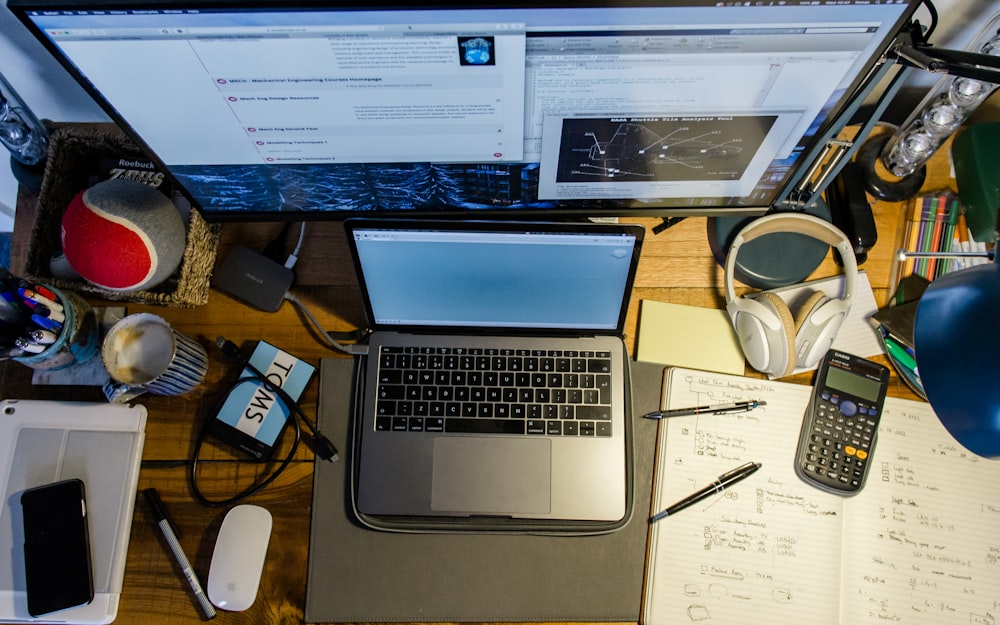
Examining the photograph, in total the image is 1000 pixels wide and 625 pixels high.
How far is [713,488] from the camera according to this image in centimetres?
82

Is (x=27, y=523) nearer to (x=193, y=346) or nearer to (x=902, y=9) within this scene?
(x=193, y=346)

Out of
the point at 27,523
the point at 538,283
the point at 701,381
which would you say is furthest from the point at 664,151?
the point at 27,523

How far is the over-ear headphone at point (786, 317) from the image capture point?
32.4 inches

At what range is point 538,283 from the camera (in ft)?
2.56

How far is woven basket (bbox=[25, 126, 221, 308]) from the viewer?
831 mm

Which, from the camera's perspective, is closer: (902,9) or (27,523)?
(902,9)

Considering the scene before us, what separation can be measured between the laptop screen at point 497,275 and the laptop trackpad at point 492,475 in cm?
15

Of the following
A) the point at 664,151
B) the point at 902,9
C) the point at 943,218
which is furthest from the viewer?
the point at 943,218

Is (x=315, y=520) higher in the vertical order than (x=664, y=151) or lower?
lower

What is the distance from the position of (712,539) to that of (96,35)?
2.77 ft

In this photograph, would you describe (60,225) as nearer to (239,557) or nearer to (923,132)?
(239,557)

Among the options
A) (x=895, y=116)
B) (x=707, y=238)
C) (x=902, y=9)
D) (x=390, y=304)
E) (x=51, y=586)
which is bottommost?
(x=51, y=586)

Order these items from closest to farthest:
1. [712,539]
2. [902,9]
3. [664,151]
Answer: [902,9], [664,151], [712,539]

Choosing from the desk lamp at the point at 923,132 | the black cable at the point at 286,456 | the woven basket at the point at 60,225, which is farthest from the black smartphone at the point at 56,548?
the desk lamp at the point at 923,132
